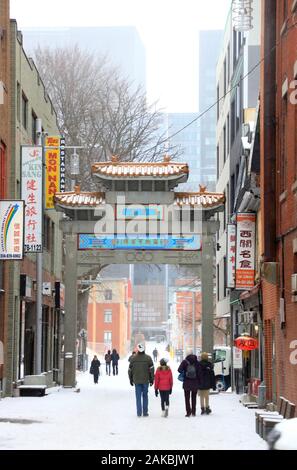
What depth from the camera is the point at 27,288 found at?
1331 inches

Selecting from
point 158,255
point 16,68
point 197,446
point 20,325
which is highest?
point 16,68

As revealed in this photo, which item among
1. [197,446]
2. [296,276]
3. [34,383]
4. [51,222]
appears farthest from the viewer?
[51,222]

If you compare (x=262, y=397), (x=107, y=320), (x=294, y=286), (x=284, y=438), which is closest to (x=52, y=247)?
(x=262, y=397)

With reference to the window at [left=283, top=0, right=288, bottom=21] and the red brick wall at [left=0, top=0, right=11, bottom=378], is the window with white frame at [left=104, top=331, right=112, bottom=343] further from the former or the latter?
the window at [left=283, top=0, right=288, bottom=21]

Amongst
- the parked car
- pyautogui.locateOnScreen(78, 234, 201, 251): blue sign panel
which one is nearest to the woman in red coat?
pyautogui.locateOnScreen(78, 234, 201, 251): blue sign panel

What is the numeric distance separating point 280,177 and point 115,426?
23.1ft

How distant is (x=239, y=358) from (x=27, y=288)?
885 centimetres

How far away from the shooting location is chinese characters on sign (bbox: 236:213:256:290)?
3111 cm

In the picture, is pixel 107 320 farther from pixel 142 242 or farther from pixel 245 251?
pixel 245 251

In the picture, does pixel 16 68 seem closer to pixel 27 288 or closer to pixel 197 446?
pixel 27 288

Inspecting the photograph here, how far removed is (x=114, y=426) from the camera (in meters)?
20.5

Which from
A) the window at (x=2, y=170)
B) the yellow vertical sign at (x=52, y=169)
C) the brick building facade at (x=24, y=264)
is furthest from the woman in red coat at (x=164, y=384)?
the yellow vertical sign at (x=52, y=169)
